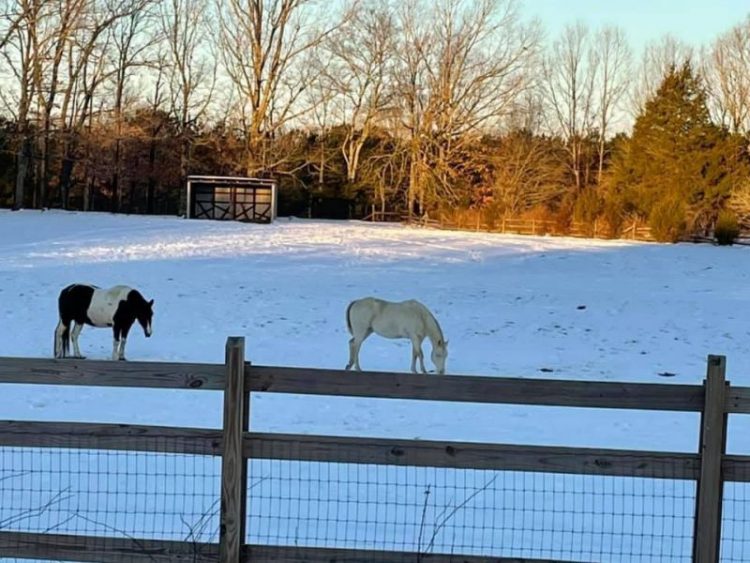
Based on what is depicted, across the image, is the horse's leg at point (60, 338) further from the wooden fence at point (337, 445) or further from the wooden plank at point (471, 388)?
the wooden plank at point (471, 388)

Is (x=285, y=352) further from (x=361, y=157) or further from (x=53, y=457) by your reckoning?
(x=361, y=157)

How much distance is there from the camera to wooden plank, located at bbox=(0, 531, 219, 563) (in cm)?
411

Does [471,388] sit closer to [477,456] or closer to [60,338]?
[477,456]

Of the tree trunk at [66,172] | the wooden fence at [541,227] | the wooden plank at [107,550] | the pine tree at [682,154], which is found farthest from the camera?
the tree trunk at [66,172]

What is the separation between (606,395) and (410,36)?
59.0m

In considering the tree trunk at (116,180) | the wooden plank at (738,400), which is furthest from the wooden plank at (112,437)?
the tree trunk at (116,180)

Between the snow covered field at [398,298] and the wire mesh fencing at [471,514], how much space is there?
17cm

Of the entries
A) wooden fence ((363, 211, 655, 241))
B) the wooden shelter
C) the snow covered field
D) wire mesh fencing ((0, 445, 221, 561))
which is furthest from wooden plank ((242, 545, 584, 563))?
the wooden shelter

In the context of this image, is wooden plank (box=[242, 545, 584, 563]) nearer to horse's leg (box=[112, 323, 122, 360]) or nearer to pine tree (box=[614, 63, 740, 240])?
horse's leg (box=[112, 323, 122, 360])

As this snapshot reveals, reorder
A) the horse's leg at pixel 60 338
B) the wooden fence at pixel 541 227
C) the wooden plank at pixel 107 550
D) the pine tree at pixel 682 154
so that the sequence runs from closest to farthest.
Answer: the wooden plank at pixel 107 550, the horse's leg at pixel 60 338, the wooden fence at pixel 541 227, the pine tree at pixel 682 154

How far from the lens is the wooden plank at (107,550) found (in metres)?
4.11

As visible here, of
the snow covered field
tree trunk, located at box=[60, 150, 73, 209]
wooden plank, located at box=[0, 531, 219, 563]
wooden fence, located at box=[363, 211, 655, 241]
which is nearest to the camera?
wooden plank, located at box=[0, 531, 219, 563]

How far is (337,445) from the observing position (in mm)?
4062

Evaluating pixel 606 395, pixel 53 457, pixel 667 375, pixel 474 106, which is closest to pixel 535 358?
pixel 667 375
